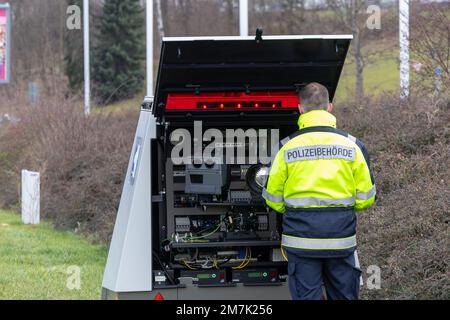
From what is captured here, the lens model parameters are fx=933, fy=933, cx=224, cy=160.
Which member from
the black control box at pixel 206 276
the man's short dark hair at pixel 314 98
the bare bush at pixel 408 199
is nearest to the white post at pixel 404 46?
the bare bush at pixel 408 199

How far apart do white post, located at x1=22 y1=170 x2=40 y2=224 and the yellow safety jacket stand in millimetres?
10935

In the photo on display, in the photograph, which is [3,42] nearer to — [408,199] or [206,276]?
[408,199]

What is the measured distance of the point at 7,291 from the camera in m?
10.1

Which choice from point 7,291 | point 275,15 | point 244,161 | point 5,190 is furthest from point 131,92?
point 244,161

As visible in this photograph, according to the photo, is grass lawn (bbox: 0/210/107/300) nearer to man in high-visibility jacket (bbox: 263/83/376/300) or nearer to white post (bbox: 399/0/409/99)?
man in high-visibility jacket (bbox: 263/83/376/300)

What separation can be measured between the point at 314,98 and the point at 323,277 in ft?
3.90

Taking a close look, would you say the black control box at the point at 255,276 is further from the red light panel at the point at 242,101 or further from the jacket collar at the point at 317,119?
the jacket collar at the point at 317,119

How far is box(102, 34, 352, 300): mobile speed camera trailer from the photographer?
21.4ft

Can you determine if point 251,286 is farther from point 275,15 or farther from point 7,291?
point 275,15

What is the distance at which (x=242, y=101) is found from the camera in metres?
6.81

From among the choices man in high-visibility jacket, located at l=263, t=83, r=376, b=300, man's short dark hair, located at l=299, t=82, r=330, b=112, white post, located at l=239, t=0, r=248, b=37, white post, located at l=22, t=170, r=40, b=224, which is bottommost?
white post, located at l=22, t=170, r=40, b=224

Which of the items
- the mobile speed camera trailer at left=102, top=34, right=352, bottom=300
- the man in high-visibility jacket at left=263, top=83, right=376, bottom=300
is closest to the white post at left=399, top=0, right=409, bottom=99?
the mobile speed camera trailer at left=102, top=34, right=352, bottom=300

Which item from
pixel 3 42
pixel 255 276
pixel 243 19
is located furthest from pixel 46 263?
pixel 3 42

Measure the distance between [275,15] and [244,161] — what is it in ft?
112
